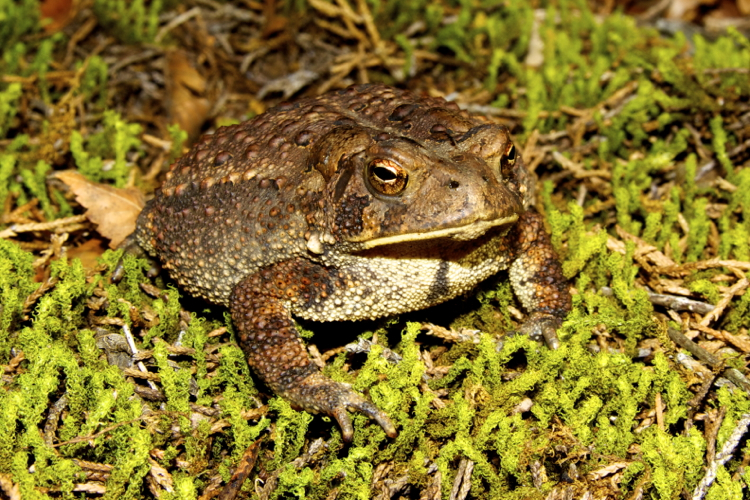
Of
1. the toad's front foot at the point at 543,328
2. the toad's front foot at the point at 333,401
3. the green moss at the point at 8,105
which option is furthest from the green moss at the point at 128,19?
the toad's front foot at the point at 543,328

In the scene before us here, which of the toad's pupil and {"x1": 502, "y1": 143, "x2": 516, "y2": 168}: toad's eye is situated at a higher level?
the toad's pupil

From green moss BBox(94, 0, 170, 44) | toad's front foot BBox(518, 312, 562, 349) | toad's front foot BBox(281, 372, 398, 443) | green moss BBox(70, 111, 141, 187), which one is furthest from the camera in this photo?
green moss BBox(94, 0, 170, 44)

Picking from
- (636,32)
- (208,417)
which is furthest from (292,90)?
(208,417)

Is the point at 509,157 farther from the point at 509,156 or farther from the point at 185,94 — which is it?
the point at 185,94

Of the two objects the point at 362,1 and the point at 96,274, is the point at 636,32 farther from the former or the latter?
the point at 96,274

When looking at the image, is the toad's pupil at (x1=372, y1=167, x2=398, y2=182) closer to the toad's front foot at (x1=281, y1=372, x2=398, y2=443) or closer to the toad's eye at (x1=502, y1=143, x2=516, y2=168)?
the toad's eye at (x1=502, y1=143, x2=516, y2=168)

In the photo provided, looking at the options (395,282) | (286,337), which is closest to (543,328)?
(395,282)

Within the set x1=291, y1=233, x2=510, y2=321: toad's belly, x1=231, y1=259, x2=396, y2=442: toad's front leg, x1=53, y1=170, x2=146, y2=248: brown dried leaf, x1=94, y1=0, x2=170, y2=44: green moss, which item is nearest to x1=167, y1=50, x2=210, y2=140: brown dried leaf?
x1=94, y1=0, x2=170, y2=44: green moss

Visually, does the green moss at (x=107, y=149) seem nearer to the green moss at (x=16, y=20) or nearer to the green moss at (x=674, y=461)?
the green moss at (x=16, y=20)
